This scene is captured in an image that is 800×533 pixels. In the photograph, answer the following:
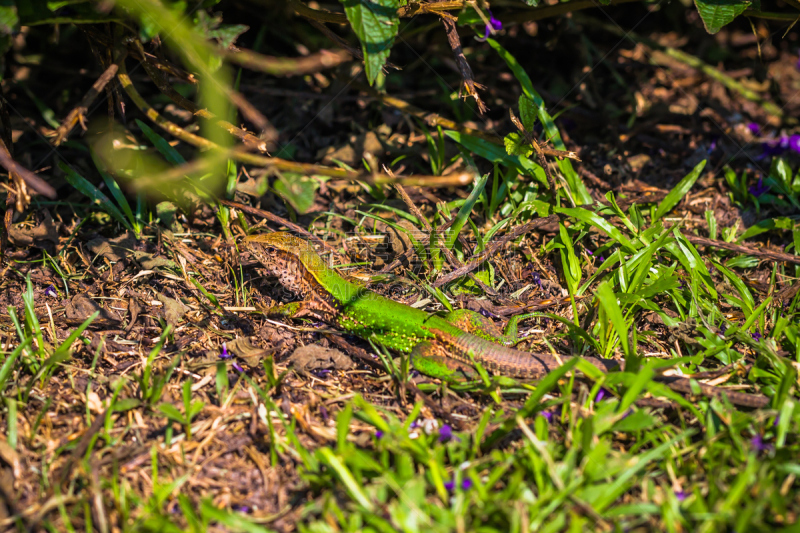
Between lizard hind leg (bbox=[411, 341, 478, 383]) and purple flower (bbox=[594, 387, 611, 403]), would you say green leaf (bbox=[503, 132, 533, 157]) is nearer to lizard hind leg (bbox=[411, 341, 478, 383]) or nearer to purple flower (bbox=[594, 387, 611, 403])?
lizard hind leg (bbox=[411, 341, 478, 383])

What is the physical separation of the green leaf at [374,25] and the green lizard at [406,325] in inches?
64.2

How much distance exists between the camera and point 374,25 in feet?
10.5

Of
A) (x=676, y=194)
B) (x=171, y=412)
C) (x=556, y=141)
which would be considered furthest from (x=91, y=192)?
Result: (x=676, y=194)

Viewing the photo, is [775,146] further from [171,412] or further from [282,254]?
[171,412]

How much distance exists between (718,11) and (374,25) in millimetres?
2388

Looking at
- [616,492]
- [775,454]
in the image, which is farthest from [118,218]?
[775,454]

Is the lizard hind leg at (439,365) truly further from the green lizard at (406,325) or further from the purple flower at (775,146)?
the purple flower at (775,146)

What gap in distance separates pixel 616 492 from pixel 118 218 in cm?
411

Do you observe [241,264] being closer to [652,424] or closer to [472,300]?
[472,300]

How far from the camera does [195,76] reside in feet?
13.0

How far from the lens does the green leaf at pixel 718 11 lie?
362 cm

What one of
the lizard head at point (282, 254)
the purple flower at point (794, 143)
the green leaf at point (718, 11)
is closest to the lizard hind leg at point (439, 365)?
the lizard head at point (282, 254)

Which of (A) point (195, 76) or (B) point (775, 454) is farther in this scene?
(A) point (195, 76)

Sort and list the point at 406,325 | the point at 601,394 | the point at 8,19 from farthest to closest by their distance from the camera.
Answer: the point at 406,325 < the point at 601,394 < the point at 8,19
